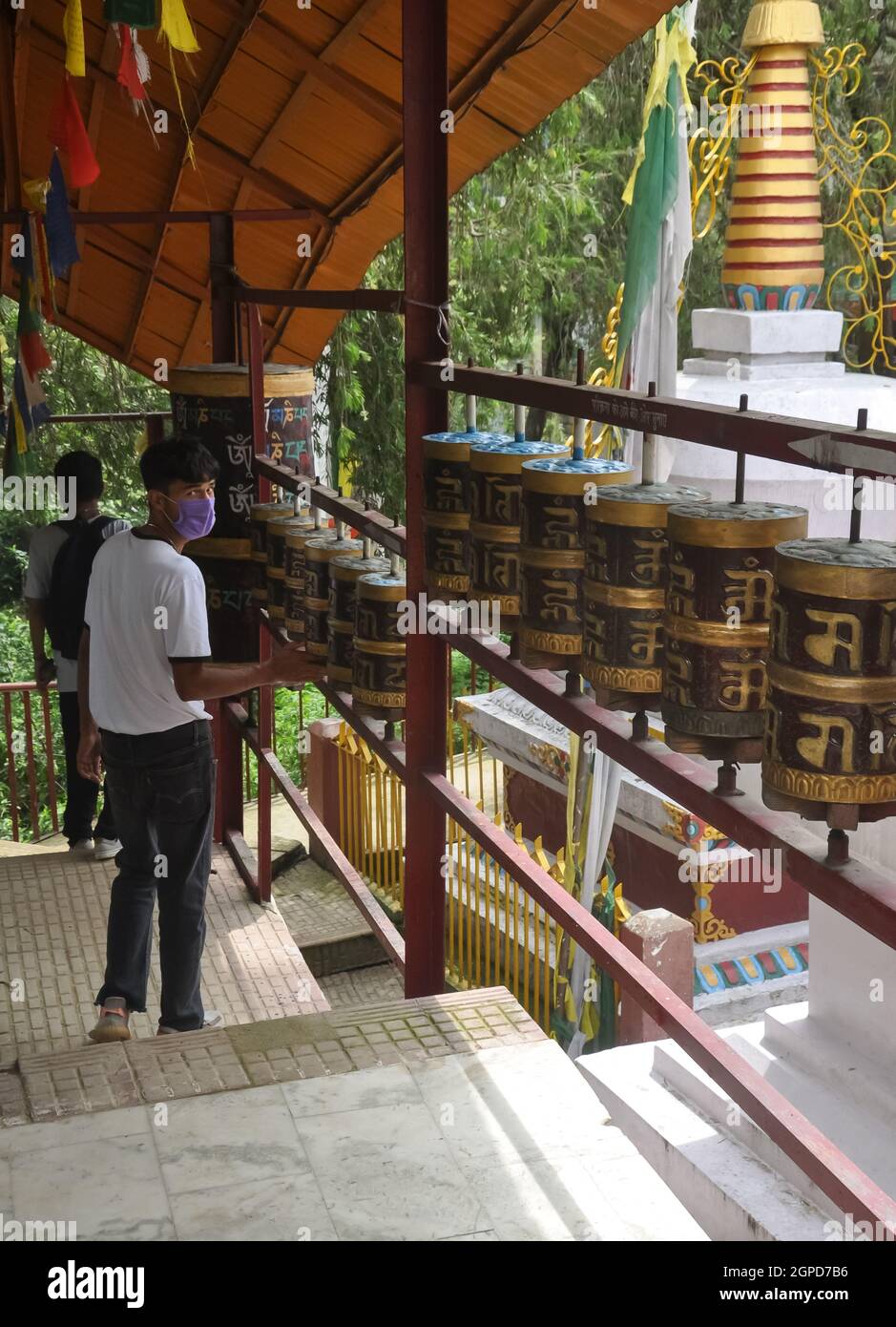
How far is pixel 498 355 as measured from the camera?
1223 cm

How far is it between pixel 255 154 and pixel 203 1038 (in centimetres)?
348

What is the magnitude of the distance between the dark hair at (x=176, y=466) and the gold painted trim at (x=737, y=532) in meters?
1.75

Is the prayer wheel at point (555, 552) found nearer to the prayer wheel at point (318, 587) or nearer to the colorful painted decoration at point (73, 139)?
the prayer wheel at point (318, 587)

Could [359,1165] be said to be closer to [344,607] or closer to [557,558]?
[557,558]

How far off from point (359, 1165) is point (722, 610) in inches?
50.7

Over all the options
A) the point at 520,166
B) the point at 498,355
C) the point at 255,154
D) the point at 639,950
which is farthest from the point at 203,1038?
the point at 498,355

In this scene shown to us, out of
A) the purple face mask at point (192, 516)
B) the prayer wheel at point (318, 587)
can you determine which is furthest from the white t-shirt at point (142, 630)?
the prayer wheel at point (318, 587)

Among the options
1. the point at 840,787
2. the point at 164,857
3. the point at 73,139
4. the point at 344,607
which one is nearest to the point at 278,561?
the point at 344,607

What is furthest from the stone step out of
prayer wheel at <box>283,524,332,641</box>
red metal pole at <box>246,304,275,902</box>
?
red metal pole at <box>246,304,275,902</box>

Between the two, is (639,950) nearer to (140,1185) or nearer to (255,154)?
(140,1185)

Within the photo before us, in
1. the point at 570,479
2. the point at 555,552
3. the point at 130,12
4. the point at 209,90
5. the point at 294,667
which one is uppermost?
the point at 209,90

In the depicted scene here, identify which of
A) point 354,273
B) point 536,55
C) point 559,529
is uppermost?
point 536,55

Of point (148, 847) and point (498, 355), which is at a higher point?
point (498, 355)

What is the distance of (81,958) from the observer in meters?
4.61
